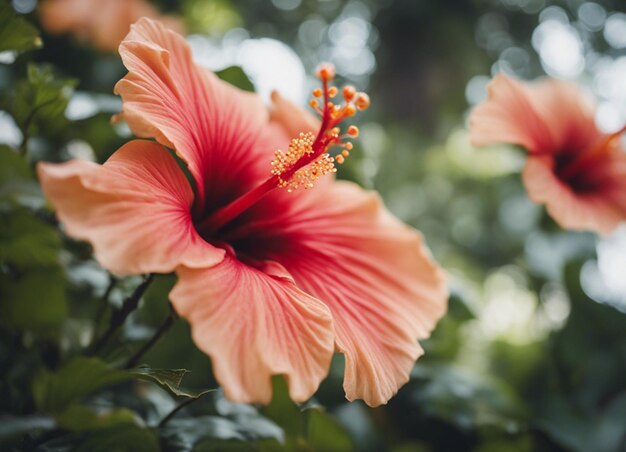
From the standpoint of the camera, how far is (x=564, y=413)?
1.34 meters

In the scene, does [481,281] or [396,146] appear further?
[396,146]

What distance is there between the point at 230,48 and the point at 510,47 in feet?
5.59

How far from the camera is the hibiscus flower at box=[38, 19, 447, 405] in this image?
70cm

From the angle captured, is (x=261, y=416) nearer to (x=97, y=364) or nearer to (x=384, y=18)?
(x=97, y=364)

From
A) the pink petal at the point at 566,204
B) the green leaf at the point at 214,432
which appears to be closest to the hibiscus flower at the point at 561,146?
the pink petal at the point at 566,204

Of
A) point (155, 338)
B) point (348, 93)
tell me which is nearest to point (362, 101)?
point (348, 93)

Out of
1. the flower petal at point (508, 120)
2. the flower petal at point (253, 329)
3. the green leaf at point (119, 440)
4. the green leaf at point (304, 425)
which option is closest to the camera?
the flower petal at point (253, 329)

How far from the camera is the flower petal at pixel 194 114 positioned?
791 millimetres

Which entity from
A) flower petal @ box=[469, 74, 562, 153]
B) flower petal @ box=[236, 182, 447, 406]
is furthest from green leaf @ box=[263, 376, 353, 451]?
flower petal @ box=[469, 74, 562, 153]

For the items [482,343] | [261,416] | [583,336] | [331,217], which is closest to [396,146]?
[482,343]

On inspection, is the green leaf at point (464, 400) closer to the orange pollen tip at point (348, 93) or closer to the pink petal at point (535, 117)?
the pink petal at point (535, 117)

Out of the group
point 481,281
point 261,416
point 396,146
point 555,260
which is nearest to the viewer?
point 261,416

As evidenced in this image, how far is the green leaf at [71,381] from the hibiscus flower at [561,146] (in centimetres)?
77

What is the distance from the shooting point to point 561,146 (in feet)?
4.64
